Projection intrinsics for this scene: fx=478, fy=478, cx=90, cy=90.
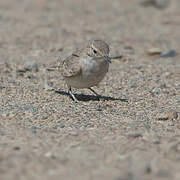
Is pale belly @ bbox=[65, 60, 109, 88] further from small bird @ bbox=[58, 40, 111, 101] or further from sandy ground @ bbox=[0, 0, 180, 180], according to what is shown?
sandy ground @ bbox=[0, 0, 180, 180]

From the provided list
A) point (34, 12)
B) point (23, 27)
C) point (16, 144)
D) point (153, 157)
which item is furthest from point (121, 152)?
point (34, 12)

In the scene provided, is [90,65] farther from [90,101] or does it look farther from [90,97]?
[90,97]

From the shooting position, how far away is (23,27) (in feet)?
43.7

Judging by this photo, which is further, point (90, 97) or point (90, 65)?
point (90, 97)

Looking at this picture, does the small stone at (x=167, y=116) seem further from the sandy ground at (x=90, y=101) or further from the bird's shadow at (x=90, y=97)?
the bird's shadow at (x=90, y=97)

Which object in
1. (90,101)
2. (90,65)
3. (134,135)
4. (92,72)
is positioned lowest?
(134,135)

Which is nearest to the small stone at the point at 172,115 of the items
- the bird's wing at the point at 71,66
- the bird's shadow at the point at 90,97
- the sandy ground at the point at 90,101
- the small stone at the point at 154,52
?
the sandy ground at the point at 90,101

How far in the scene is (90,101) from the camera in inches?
311

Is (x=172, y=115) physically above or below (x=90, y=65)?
below

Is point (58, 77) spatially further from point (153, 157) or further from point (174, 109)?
point (153, 157)

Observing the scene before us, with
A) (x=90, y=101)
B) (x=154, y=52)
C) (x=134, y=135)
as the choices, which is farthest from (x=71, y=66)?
(x=154, y=52)

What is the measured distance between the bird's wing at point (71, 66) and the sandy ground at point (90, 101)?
1.54 feet

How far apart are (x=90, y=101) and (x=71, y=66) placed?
2.30 feet

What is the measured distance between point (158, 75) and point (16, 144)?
15.9 feet
